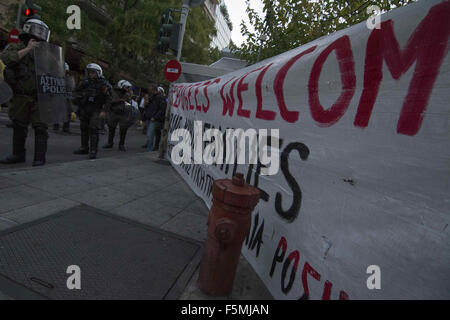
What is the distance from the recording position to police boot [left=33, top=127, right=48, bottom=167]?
14.1 feet

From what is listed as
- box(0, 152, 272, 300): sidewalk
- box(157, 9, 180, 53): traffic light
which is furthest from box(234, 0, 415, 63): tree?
box(0, 152, 272, 300): sidewalk

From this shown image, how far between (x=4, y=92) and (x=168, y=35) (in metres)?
4.25

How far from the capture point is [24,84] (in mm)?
4074

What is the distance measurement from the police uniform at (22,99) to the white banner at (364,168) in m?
3.89

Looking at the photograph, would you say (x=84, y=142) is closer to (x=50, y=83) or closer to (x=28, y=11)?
(x=50, y=83)

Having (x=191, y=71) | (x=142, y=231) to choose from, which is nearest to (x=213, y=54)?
(x=191, y=71)

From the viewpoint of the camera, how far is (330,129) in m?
1.73

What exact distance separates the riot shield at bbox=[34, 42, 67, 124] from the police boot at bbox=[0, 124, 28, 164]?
0.40m

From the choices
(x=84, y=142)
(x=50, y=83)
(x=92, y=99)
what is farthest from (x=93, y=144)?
(x=50, y=83)

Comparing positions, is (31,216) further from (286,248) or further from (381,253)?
(381,253)

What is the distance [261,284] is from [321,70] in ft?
5.68

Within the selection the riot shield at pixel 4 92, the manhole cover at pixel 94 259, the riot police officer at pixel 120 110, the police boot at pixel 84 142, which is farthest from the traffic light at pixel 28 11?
the manhole cover at pixel 94 259

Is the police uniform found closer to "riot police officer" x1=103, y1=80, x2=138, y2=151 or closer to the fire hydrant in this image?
"riot police officer" x1=103, y1=80, x2=138, y2=151

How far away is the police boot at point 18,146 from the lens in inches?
168
